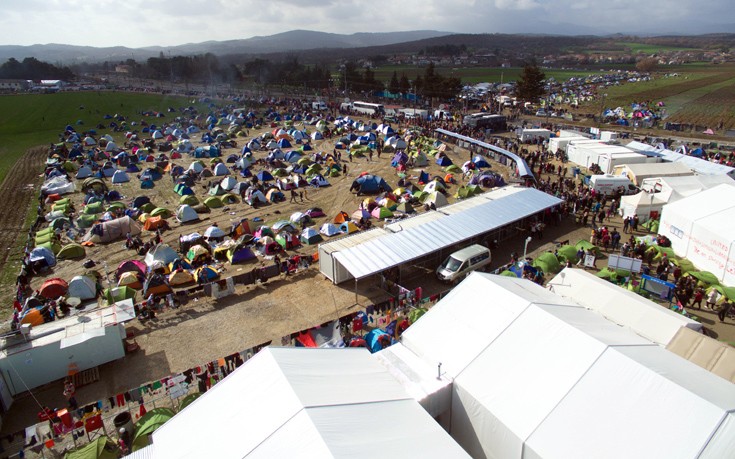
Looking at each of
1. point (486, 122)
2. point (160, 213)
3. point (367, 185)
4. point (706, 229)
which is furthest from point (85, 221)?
point (486, 122)

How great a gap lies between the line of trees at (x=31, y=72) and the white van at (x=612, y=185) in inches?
5277

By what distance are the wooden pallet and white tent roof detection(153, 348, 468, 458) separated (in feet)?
18.7

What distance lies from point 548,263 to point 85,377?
53.0 feet

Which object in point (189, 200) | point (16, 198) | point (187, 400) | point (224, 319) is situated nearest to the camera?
point (187, 400)

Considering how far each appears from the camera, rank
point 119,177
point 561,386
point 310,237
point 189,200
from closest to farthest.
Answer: point 561,386 < point 310,237 < point 189,200 < point 119,177

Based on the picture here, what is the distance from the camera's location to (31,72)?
11356 centimetres

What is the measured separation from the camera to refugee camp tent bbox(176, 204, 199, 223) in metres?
23.9

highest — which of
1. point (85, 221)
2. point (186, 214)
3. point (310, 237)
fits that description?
point (85, 221)

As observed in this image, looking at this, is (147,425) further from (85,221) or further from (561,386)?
(85,221)

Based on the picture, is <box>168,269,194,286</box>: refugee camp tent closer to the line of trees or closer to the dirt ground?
the dirt ground

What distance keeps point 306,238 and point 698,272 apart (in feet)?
52.1

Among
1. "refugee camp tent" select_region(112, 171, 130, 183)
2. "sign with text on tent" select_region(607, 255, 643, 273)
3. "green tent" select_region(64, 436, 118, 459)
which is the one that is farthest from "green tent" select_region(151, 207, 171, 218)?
"sign with text on tent" select_region(607, 255, 643, 273)

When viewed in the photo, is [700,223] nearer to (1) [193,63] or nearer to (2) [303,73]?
(2) [303,73]

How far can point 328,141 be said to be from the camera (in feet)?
146
